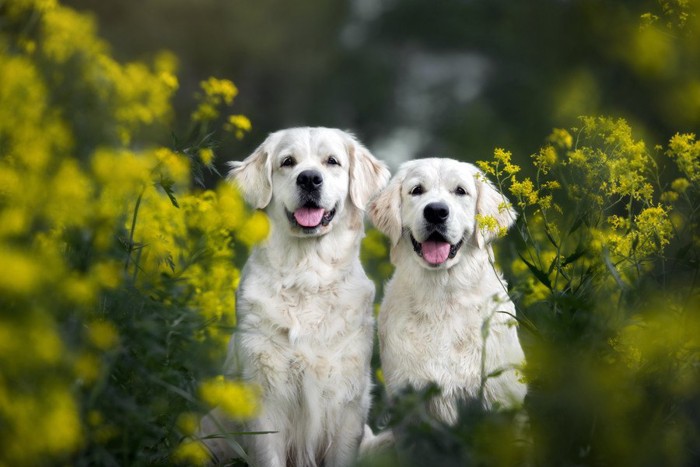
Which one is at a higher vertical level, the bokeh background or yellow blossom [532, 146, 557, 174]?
the bokeh background

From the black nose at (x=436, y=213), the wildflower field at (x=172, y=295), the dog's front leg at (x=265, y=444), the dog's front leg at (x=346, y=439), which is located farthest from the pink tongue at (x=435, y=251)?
the dog's front leg at (x=265, y=444)

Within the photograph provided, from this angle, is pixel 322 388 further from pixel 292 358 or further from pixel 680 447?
pixel 680 447

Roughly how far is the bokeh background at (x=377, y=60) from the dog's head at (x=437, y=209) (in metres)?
6.18

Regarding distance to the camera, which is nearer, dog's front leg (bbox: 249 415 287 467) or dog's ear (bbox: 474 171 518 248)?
dog's front leg (bbox: 249 415 287 467)

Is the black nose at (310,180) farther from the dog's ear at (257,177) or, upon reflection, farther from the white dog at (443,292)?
the white dog at (443,292)

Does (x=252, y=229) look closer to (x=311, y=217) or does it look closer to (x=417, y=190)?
(x=311, y=217)

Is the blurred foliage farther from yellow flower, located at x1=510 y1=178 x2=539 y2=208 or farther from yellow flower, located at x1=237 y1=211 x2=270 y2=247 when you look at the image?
yellow flower, located at x1=510 y1=178 x2=539 y2=208

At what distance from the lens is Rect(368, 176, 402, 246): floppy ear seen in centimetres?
408

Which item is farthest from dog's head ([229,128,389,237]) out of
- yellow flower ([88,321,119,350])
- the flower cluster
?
yellow flower ([88,321,119,350])

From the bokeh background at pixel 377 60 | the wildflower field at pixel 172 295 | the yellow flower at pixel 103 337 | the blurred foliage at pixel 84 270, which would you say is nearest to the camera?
the blurred foliage at pixel 84 270

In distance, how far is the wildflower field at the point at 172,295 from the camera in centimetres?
251

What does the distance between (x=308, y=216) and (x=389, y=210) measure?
1.22 feet

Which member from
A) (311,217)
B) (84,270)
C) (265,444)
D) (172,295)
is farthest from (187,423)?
(311,217)

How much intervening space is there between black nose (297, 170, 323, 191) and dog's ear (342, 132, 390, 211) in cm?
25
